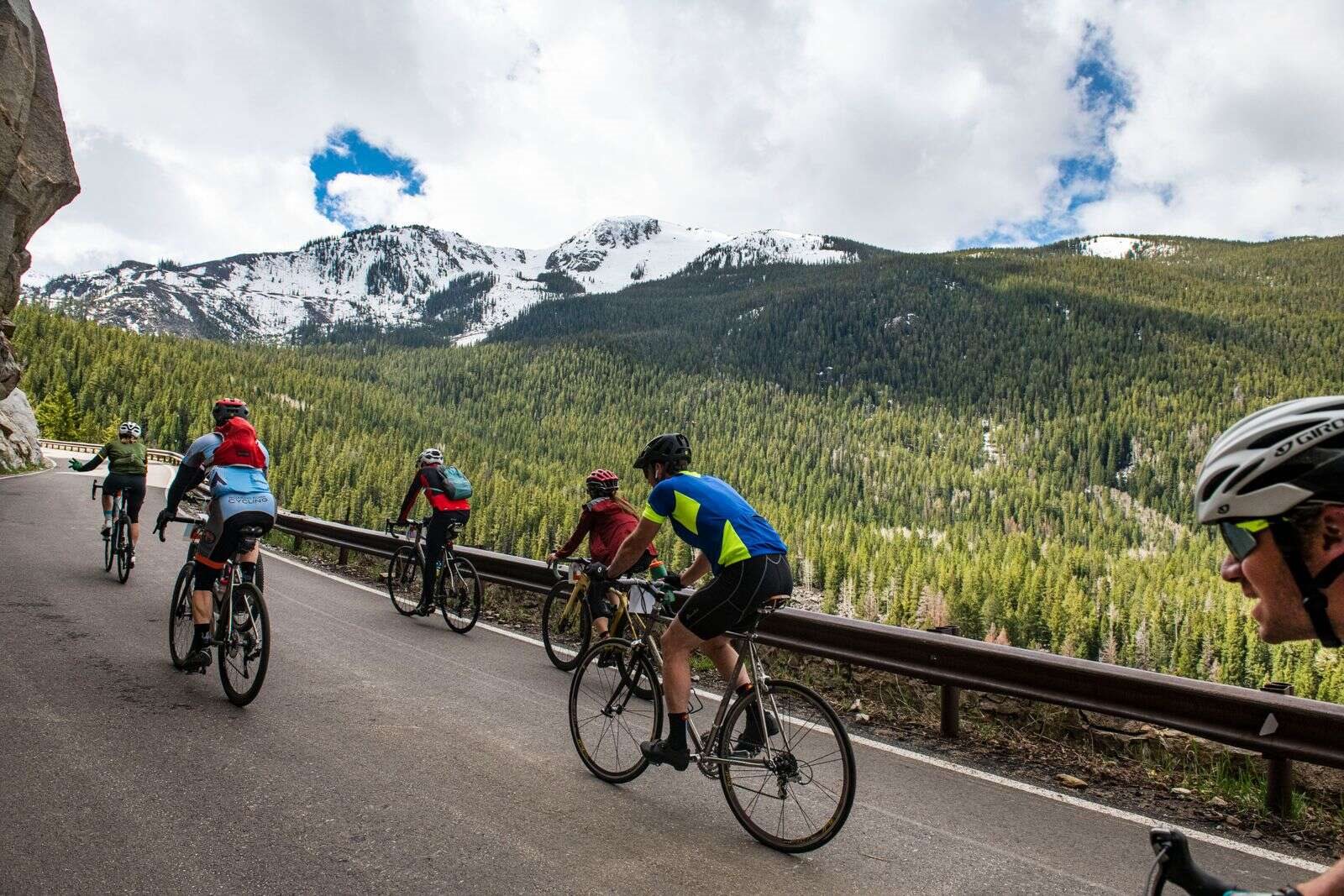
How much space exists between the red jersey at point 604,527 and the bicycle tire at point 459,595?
2580mm

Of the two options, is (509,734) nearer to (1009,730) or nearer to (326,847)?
(326,847)

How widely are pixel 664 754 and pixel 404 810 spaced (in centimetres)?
151

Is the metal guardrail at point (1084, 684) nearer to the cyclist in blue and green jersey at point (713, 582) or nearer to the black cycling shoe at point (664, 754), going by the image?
the cyclist in blue and green jersey at point (713, 582)

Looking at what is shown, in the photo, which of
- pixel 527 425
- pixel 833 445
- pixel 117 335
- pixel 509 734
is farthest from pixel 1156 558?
pixel 117 335

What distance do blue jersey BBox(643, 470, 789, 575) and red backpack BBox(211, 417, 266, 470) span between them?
4.06m

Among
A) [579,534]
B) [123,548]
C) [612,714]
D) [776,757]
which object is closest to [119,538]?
[123,548]

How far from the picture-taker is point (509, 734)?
234 inches

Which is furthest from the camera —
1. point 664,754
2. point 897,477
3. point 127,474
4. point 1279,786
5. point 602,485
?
point 897,477

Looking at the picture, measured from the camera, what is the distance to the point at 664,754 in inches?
189

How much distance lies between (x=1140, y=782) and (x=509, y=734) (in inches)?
178

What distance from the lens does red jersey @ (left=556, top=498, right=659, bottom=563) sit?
816 centimetres

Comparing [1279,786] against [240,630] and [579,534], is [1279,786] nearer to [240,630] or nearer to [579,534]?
[579,534]

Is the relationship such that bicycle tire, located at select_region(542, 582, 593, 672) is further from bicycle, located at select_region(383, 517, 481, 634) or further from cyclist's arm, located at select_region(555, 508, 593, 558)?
bicycle, located at select_region(383, 517, 481, 634)

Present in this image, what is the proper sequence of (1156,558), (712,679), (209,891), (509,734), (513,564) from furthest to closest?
(1156,558) < (513,564) < (712,679) < (509,734) < (209,891)
